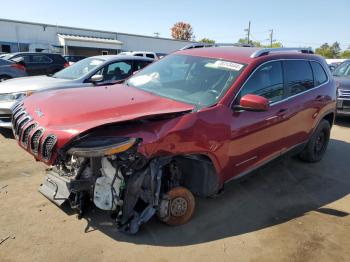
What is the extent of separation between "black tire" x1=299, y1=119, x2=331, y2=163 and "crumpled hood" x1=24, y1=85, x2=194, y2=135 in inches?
120

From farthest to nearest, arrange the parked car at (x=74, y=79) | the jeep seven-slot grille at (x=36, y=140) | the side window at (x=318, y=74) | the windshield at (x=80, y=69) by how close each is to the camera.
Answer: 1. the windshield at (x=80, y=69)
2. the parked car at (x=74, y=79)
3. the side window at (x=318, y=74)
4. the jeep seven-slot grille at (x=36, y=140)

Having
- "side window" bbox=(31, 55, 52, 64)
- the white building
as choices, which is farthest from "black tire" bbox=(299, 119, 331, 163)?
the white building

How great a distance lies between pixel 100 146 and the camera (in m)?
3.08

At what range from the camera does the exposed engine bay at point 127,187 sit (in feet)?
11.2

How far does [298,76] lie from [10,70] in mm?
10911

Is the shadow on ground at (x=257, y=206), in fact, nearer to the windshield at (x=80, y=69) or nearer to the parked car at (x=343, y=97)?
the parked car at (x=343, y=97)

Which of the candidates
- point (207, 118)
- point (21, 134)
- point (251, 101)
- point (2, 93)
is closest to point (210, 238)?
point (207, 118)

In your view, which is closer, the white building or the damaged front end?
the damaged front end

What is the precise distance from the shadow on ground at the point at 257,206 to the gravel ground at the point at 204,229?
11 mm

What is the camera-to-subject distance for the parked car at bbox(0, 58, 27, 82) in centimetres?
1280

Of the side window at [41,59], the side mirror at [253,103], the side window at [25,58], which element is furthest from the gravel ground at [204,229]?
the side window at [41,59]

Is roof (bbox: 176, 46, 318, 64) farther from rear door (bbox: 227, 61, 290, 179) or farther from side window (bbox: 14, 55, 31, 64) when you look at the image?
side window (bbox: 14, 55, 31, 64)

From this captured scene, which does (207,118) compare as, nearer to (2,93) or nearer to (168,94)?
(168,94)

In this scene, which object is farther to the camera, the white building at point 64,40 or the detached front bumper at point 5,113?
the white building at point 64,40
